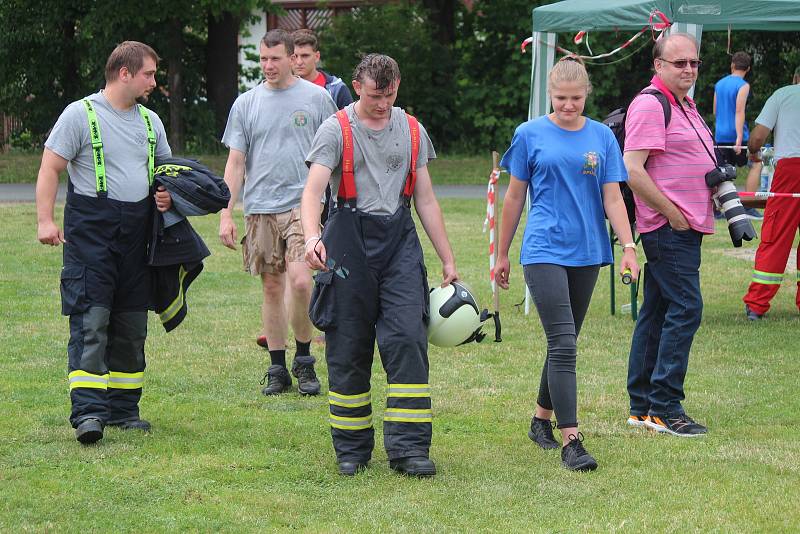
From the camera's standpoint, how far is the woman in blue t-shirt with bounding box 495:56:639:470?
18.1ft

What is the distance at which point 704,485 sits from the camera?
5277 millimetres

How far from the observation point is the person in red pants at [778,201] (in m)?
9.73

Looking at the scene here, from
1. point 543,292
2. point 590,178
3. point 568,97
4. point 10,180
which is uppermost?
point 568,97

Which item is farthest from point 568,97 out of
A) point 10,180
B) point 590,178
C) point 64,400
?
point 10,180

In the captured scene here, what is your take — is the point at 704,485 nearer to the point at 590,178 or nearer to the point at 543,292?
the point at 543,292

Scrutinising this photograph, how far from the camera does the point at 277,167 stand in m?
7.25

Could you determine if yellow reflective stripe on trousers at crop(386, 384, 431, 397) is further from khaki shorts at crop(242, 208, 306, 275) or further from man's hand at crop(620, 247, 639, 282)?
khaki shorts at crop(242, 208, 306, 275)

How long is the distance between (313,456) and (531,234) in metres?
1.45

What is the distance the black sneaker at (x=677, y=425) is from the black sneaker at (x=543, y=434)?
60 cm

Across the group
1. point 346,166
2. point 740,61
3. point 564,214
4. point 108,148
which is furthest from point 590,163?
point 740,61

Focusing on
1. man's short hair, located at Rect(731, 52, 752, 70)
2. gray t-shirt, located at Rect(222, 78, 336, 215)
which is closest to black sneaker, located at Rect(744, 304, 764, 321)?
gray t-shirt, located at Rect(222, 78, 336, 215)

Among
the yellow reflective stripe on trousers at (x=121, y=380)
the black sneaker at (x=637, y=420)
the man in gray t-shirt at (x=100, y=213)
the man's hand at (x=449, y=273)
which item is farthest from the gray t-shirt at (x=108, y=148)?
the black sneaker at (x=637, y=420)

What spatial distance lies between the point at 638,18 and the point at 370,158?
186 inches

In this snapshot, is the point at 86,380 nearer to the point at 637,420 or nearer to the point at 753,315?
the point at 637,420
